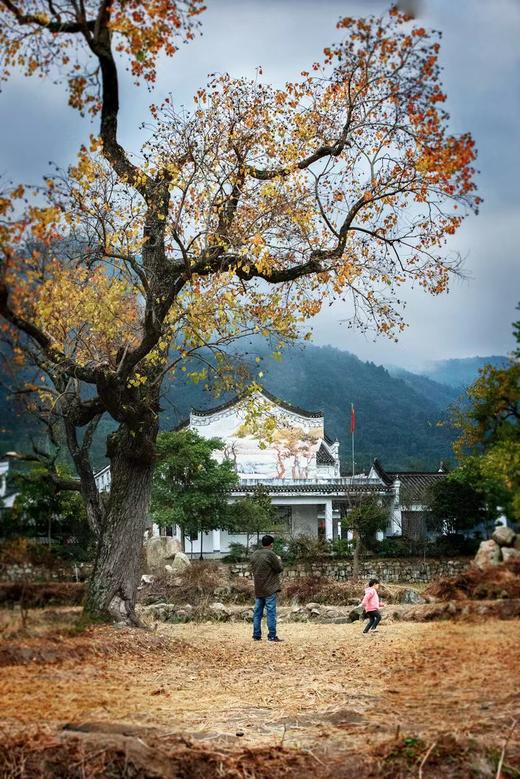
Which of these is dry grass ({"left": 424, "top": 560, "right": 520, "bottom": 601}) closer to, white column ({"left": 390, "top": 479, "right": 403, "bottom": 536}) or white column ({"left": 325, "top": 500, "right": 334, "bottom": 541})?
white column ({"left": 390, "top": 479, "right": 403, "bottom": 536})

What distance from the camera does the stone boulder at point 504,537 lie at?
700 inches

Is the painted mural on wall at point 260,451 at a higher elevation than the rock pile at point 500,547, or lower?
higher

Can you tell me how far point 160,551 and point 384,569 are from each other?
22.2 ft

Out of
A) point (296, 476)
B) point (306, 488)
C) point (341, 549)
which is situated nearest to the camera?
point (341, 549)

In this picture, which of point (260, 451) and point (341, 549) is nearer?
point (341, 549)

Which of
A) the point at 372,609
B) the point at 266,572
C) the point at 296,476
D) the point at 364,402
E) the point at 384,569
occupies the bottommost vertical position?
the point at 384,569

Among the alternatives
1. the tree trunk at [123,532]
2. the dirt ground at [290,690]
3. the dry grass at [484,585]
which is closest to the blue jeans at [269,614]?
the dirt ground at [290,690]

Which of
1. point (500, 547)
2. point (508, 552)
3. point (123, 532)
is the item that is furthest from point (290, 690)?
point (500, 547)

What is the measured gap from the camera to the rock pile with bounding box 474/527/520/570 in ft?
56.7

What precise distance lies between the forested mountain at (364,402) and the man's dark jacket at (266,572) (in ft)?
72.2

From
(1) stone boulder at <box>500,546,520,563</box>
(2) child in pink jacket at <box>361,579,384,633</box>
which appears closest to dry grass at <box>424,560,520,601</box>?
(2) child in pink jacket at <box>361,579,384,633</box>

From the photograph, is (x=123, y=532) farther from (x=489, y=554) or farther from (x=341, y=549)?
(x=341, y=549)

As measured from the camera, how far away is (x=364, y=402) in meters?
54.7

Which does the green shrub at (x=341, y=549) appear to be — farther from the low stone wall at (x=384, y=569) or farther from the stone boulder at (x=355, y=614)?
the stone boulder at (x=355, y=614)
